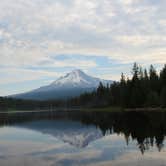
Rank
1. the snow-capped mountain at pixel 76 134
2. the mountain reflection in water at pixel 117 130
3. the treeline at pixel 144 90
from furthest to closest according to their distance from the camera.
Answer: the treeline at pixel 144 90, the snow-capped mountain at pixel 76 134, the mountain reflection in water at pixel 117 130

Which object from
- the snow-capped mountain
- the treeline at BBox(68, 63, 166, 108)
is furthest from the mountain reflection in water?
the treeline at BBox(68, 63, 166, 108)

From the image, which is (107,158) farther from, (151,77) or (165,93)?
(151,77)

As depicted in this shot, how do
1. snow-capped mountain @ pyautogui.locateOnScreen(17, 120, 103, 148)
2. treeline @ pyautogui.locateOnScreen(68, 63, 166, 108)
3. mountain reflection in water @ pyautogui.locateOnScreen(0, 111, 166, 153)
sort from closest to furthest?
1. mountain reflection in water @ pyautogui.locateOnScreen(0, 111, 166, 153)
2. snow-capped mountain @ pyautogui.locateOnScreen(17, 120, 103, 148)
3. treeline @ pyautogui.locateOnScreen(68, 63, 166, 108)

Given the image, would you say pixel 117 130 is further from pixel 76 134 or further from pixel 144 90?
pixel 144 90

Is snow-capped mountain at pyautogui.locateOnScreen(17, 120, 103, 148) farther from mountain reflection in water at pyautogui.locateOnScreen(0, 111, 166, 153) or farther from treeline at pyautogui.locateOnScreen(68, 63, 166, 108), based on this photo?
treeline at pyautogui.locateOnScreen(68, 63, 166, 108)

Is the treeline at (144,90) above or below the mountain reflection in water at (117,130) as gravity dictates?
A: above

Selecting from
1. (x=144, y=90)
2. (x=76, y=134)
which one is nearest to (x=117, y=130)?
(x=76, y=134)

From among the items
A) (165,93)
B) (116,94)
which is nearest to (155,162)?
(165,93)

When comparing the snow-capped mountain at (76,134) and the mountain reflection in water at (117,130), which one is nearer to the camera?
the mountain reflection in water at (117,130)

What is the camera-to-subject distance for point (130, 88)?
129 meters

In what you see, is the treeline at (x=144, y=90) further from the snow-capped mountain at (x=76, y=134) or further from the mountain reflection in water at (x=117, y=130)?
the snow-capped mountain at (x=76, y=134)

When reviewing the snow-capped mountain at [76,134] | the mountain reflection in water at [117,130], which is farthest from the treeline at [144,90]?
the snow-capped mountain at [76,134]

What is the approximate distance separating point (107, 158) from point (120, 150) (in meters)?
4.51

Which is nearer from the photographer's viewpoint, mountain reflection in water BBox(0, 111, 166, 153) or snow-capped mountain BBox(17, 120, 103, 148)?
mountain reflection in water BBox(0, 111, 166, 153)
